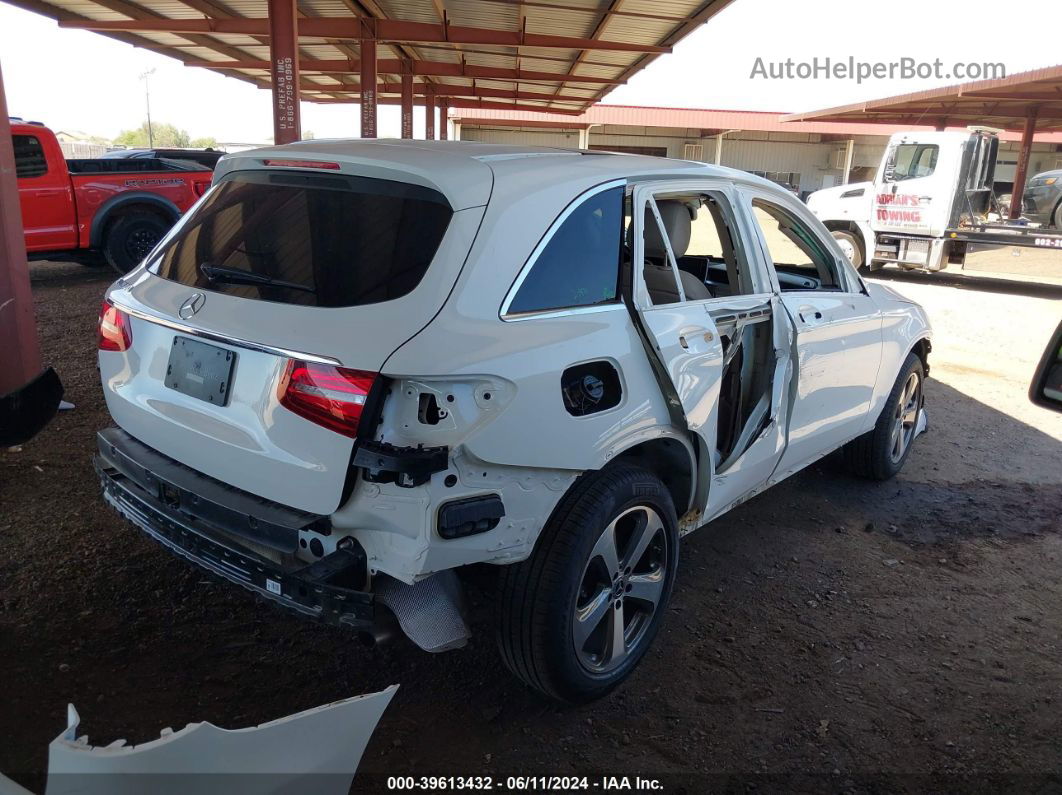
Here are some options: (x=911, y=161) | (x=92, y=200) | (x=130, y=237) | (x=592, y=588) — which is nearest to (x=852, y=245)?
(x=911, y=161)

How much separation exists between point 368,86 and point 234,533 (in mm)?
15043

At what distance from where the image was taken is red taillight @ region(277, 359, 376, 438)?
2.29 m

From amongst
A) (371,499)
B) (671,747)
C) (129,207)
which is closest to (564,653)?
(671,747)

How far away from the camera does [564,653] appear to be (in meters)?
2.70

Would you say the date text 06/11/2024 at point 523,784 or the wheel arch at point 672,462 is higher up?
the wheel arch at point 672,462

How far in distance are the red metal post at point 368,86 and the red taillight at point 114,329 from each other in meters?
12.3

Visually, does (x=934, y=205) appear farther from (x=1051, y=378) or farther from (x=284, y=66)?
(x=1051, y=378)

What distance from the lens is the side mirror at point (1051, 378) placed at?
2473 millimetres

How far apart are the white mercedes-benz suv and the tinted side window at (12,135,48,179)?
9178mm

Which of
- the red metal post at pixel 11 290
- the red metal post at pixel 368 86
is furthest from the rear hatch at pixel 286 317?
the red metal post at pixel 368 86

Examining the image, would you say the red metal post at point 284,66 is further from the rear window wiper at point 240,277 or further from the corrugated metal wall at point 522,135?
the corrugated metal wall at point 522,135

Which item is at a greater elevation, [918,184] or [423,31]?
[423,31]

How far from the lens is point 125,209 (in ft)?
37.6

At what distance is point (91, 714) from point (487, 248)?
6.66ft
